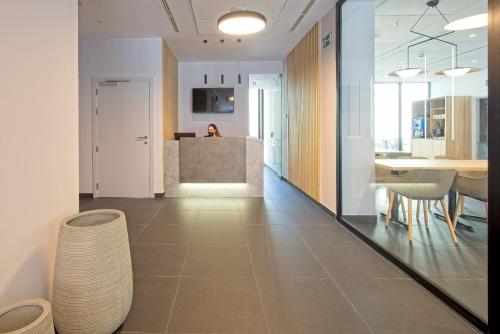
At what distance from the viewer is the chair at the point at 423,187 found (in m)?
2.63

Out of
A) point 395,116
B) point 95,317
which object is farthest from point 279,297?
point 395,116

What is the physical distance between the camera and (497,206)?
179cm

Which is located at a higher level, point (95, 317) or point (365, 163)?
point (365, 163)

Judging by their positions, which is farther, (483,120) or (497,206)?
(483,120)

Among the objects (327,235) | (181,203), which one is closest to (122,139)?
(181,203)

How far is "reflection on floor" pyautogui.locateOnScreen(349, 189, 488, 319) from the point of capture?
2.14 meters

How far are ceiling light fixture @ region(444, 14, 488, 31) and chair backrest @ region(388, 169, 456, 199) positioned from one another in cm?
106

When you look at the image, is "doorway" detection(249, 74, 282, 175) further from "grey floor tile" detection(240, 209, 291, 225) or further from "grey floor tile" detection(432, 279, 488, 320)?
"grey floor tile" detection(432, 279, 488, 320)

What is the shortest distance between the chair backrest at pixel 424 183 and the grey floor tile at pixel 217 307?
1832 millimetres

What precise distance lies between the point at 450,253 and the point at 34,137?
326cm

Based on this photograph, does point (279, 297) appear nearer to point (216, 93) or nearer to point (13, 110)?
point (13, 110)

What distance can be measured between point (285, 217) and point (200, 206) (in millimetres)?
1607

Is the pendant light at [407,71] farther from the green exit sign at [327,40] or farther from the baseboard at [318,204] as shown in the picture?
the baseboard at [318,204]

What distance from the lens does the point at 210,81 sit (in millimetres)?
8078
